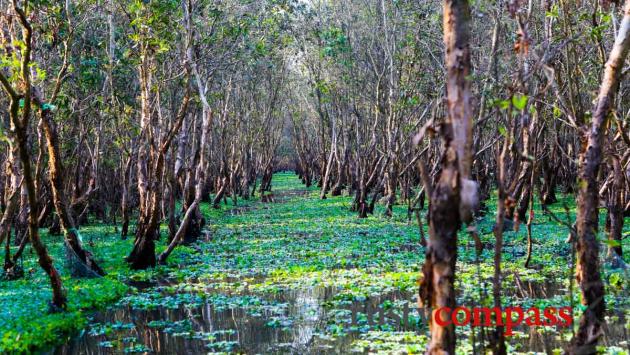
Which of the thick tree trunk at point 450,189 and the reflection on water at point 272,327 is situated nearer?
the thick tree trunk at point 450,189

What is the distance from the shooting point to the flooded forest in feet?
19.3

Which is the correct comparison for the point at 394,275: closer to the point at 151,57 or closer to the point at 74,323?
the point at 74,323

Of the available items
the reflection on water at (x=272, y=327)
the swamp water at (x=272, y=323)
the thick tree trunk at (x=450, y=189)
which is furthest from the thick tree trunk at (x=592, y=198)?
the thick tree trunk at (x=450, y=189)

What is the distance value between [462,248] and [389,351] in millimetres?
9294

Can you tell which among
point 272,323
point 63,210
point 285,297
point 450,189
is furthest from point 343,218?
point 450,189

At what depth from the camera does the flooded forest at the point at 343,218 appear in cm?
589

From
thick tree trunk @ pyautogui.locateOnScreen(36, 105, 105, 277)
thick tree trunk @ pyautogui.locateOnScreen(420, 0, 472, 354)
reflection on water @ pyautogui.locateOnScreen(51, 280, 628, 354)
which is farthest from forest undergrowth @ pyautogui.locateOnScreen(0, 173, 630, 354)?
thick tree trunk @ pyautogui.locateOnScreen(420, 0, 472, 354)

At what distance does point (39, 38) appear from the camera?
1769 cm

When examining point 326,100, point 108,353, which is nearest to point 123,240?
point 108,353

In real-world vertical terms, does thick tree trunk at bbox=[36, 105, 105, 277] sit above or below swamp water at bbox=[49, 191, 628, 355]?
above

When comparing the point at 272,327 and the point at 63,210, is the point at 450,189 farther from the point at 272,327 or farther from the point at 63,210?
the point at 63,210

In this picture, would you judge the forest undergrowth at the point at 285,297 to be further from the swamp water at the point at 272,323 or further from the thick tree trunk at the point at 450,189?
the thick tree trunk at the point at 450,189

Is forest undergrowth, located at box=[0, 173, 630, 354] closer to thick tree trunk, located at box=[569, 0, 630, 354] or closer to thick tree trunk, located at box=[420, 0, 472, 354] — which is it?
thick tree trunk, located at box=[569, 0, 630, 354]

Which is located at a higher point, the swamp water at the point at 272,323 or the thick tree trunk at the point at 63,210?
the thick tree trunk at the point at 63,210
